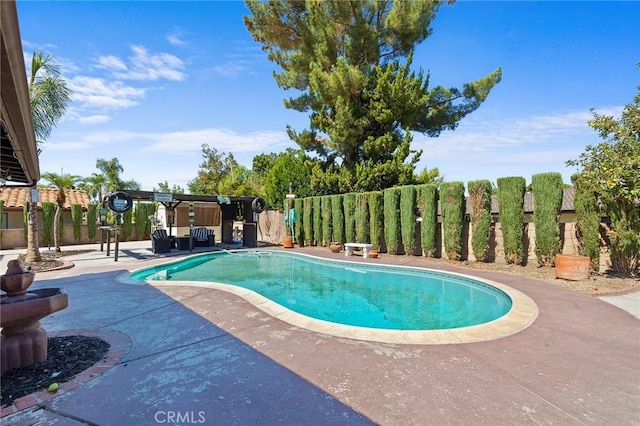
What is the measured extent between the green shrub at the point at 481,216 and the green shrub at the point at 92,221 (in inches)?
814

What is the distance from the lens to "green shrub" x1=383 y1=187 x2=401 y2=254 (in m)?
13.1

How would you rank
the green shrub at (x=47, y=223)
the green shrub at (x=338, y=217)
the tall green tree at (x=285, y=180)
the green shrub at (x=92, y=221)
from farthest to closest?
the tall green tree at (x=285, y=180) < the green shrub at (x=92, y=221) < the green shrub at (x=47, y=223) < the green shrub at (x=338, y=217)

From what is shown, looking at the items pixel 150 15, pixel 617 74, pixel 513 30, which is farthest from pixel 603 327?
pixel 150 15

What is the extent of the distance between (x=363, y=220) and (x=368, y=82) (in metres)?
7.77

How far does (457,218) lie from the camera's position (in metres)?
11.2

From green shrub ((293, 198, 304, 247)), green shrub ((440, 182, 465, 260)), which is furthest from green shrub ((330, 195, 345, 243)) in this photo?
green shrub ((440, 182, 465, 260))

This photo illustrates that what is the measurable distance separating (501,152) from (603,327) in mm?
18971

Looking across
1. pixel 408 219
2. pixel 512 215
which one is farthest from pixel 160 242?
pixel 512 215

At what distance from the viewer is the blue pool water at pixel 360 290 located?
5980mm

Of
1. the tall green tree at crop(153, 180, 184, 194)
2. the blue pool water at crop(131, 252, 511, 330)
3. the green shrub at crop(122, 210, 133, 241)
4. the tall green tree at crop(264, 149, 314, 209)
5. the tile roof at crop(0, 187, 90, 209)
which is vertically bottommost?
the blue pool water at crop(131, 252, 511, 330)

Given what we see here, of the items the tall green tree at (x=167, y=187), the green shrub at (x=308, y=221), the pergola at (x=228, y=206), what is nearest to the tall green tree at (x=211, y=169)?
the tall green tree at (x=167, y=187)

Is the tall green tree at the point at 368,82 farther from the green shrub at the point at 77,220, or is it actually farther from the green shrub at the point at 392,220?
the green shrub at the point at 77,220

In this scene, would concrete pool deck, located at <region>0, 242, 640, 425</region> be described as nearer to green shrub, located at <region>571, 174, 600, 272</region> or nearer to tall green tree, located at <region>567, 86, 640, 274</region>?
tall green tree, located at <region>567, 86, 640, 274</region>

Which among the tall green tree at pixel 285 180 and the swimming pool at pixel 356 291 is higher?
the tall green tree at pixel 285 180
